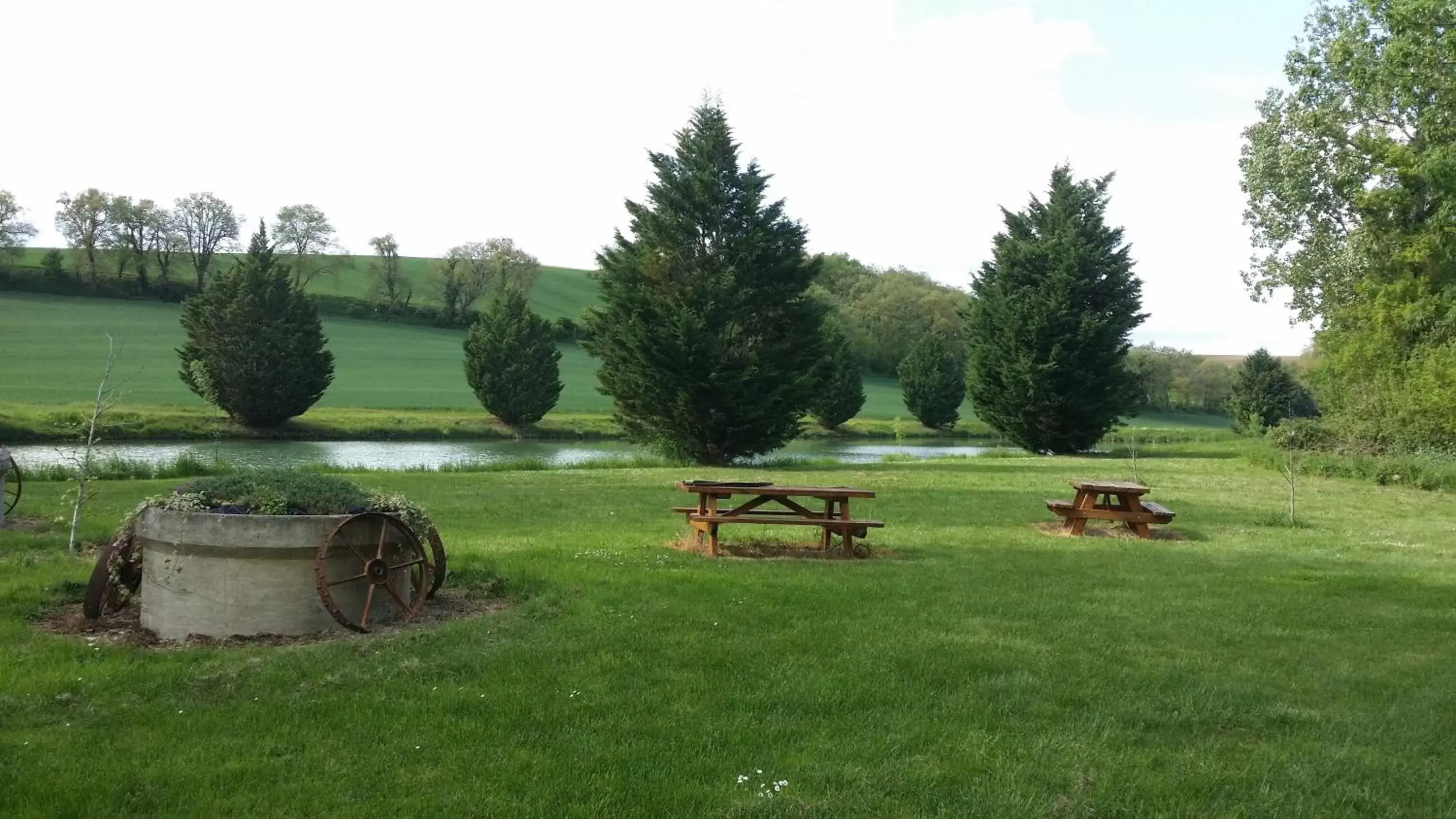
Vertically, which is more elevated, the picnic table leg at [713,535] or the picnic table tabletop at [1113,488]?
the picnic table tabletop at [1113,488]

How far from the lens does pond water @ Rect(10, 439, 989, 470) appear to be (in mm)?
29328

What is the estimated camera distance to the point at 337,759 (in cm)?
415

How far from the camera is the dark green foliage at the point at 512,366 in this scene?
175 ft

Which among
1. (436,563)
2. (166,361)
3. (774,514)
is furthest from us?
(166,361)

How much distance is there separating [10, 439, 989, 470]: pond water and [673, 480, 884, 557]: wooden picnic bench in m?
16.7

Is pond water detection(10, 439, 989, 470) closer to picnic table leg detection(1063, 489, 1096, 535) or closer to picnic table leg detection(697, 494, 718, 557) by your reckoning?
picnic table leg detection(1063, 489, 1096, 535)

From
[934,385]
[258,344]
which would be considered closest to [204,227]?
[258,344]

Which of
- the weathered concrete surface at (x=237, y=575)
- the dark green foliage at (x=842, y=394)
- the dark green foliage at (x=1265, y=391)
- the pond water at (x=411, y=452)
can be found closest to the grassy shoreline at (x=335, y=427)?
the dark green foliage at (x=842, y=394)

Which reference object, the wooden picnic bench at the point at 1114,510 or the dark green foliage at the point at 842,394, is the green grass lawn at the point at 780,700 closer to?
the wooden picnic bench at the point at 1114,510

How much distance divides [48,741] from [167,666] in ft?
4.04

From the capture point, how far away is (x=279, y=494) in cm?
663

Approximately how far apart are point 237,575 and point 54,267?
82702 mm

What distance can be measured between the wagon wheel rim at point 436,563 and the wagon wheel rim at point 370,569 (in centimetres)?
22

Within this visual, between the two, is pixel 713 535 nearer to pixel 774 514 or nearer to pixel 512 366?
pixel 774 514
